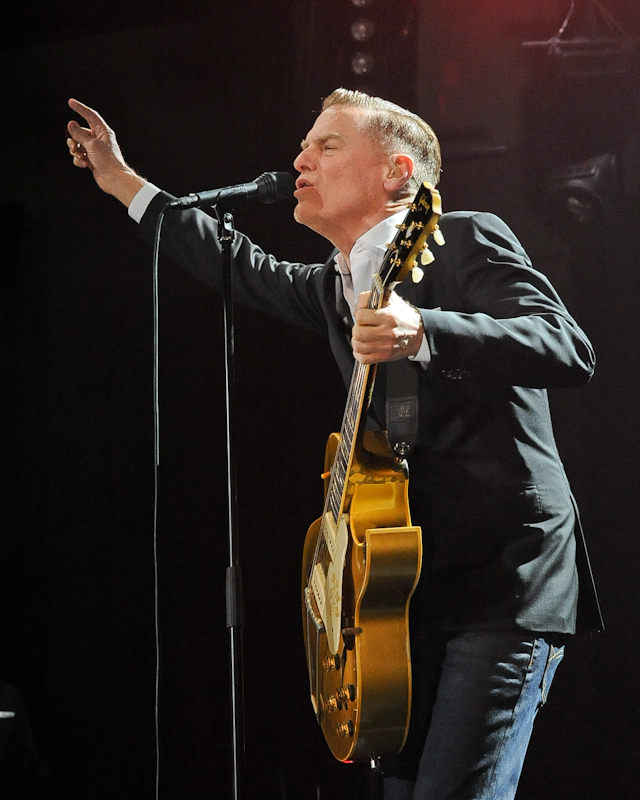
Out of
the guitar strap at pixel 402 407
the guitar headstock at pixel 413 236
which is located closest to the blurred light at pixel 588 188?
the guitar strap at pixel 402 407

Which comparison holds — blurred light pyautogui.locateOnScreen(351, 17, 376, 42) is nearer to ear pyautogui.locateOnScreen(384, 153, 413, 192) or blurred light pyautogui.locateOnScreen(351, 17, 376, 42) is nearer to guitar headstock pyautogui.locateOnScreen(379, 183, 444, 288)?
ear pyautogui.locateOnScreen(384, 153, 413, 192)

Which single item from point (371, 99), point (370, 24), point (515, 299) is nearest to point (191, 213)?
point (371, 99)

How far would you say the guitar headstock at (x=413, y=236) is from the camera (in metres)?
1.22

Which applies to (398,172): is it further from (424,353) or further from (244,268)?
(424,353)

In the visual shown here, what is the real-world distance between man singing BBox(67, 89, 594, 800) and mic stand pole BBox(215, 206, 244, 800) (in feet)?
0.90

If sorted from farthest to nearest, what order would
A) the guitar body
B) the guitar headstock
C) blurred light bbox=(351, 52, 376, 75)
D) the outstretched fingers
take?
blurred light bbox=(351, 52, 376, 75) → the outstretched fingers → the guitar body → the guitar headstock

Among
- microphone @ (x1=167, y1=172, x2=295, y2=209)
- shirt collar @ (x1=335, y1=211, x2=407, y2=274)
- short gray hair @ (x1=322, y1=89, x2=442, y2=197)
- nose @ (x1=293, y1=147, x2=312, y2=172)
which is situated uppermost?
short gray hair @ (x1=322, y1=89, x2=442, y2=197)

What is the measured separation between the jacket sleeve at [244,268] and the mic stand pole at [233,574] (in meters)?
0.32

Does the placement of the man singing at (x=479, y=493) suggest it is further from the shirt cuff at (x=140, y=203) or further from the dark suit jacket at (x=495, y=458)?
the shirt cuff at (x=140, y=203)

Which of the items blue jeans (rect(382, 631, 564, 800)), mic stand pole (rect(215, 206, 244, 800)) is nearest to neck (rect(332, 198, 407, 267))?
mic stand pole (rect(215, 206, 244, 800))

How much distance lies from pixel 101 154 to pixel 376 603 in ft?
4.45

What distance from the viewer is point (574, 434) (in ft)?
7.18

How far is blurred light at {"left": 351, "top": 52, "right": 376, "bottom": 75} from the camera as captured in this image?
232cm

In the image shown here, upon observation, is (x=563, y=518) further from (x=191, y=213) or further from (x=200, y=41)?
(x=200, y=41)
